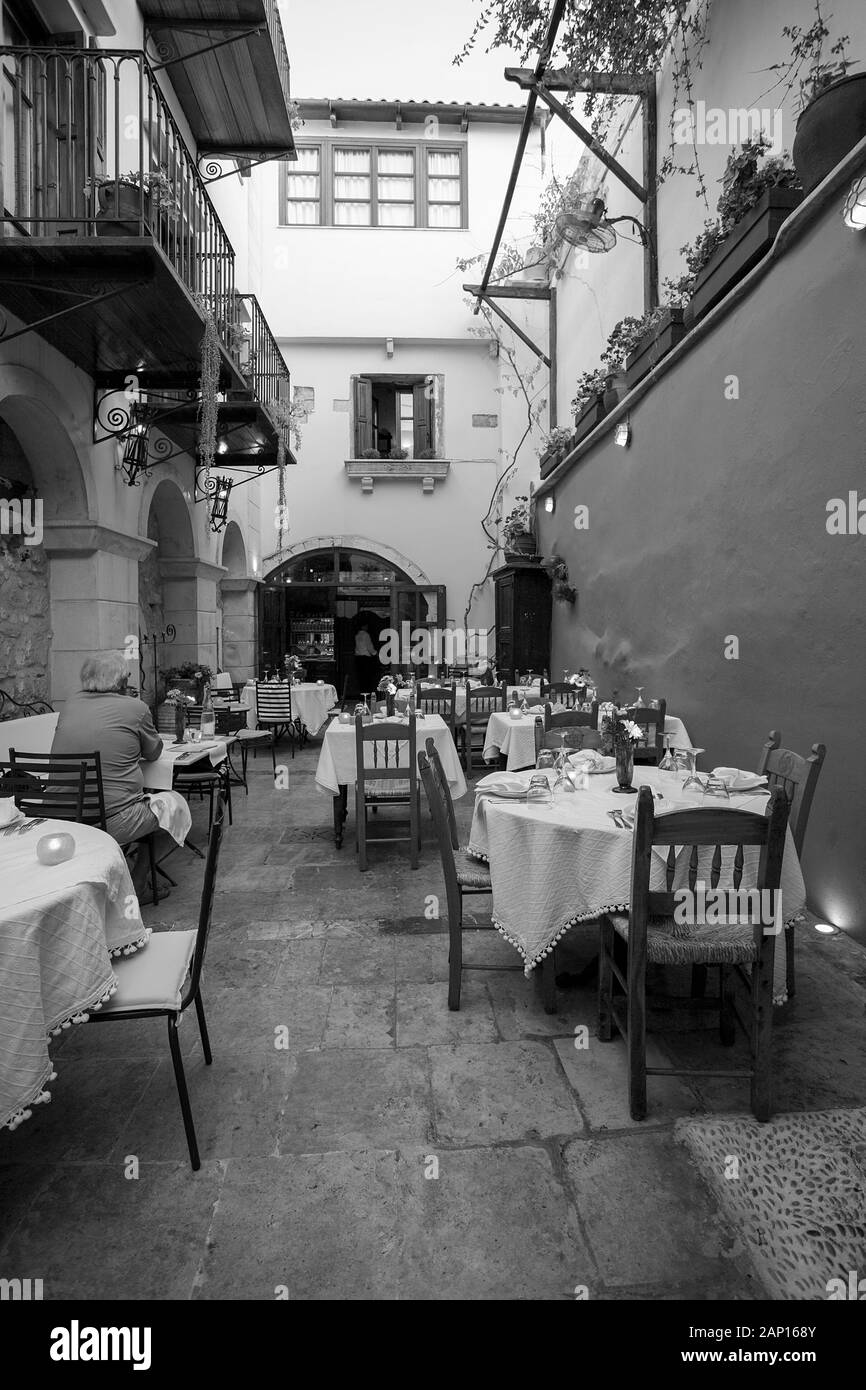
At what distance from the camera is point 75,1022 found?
189cm

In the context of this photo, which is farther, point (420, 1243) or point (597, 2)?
point (597, 2)

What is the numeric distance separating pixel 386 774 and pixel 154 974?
233 centimetres

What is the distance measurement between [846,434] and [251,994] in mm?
3624

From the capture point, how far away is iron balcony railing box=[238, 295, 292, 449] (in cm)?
767

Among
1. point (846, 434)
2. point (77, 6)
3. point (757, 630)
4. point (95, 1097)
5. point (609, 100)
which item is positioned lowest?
point (95, 1097)

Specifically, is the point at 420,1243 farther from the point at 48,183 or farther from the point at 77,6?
the point at 77,6

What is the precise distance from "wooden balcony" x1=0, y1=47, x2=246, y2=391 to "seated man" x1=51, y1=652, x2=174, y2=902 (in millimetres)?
2059

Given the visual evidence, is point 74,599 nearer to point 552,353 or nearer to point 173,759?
point 173,759

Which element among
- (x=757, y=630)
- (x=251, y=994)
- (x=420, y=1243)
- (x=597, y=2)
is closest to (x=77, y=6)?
(x=597, y=2)

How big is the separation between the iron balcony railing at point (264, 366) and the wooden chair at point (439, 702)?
3296mm

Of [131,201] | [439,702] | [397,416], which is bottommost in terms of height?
[439,702]

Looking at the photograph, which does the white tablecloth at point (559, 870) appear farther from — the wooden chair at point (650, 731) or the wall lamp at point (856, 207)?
the wall lamp at point (856, 207)

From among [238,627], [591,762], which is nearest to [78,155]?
[591,762]

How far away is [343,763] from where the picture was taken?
190 inches
